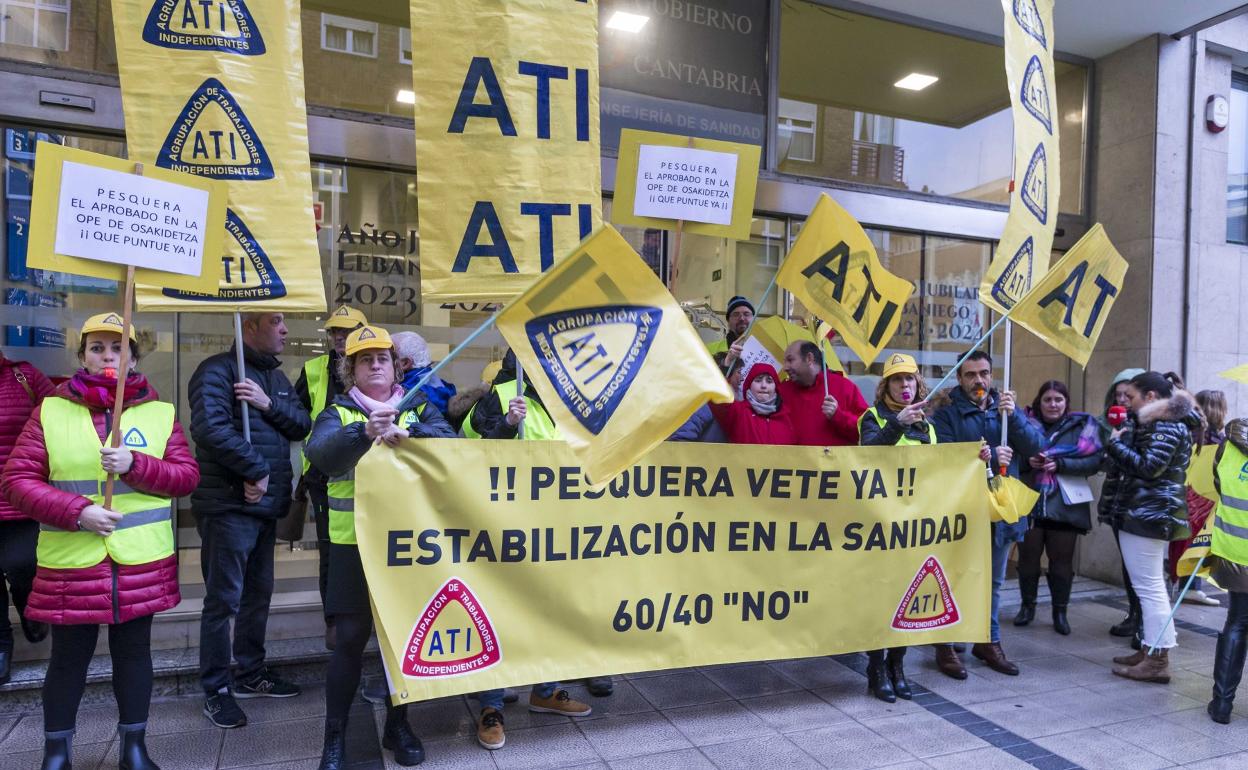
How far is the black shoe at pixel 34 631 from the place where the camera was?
440 cm

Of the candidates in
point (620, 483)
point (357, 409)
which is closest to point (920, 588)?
point (620, 483)

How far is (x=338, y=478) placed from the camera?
3.63 metres

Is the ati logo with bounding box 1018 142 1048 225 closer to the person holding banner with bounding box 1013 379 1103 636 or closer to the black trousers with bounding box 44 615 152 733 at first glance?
the person holding banner with bounding box 1013 379 1103 636

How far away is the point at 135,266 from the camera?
3.37 metres

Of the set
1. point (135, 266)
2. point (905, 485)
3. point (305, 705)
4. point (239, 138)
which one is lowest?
point (305, 705)

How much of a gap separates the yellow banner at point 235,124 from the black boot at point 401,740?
200 cm

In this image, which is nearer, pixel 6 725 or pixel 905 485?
pixel 6 725

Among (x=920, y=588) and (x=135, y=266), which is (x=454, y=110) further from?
(x=920, y=588)

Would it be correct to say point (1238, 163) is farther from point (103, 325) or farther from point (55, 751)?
point (55, 751)

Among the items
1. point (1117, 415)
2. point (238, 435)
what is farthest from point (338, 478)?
point (1117, 415)

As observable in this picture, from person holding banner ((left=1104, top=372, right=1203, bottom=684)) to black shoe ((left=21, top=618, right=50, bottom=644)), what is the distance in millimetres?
6524

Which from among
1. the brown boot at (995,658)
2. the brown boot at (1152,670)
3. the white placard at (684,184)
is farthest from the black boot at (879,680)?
the white placard at (684,184)

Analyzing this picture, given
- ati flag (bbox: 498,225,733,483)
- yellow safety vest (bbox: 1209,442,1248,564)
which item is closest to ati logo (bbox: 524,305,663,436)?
ati flag (bbox: 498,225,733,483)

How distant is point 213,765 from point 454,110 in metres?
3.29
